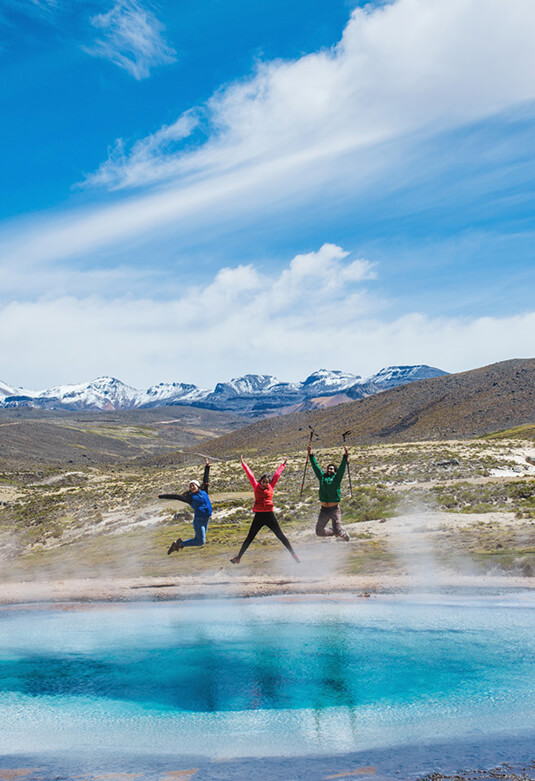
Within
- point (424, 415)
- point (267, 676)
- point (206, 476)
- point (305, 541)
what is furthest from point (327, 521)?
point (424, 415)

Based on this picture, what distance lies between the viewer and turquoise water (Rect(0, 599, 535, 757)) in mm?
11570

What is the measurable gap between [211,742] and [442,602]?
437 inches

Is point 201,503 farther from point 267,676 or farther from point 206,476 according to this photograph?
point 267,676

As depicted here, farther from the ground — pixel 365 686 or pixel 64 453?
pixel 64 453

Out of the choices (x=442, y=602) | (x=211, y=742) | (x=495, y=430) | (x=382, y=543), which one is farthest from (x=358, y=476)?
(x=495, y=430)

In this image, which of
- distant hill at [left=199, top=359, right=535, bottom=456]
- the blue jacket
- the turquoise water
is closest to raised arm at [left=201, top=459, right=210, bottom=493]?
the blue jacket

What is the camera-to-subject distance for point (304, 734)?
37.5ft

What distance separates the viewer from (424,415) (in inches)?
4653

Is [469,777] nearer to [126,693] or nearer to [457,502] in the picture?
[126,693]

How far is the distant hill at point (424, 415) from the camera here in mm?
100938

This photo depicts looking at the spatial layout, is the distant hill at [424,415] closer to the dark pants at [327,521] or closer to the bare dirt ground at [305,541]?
the bare dirt ground at [305,541]

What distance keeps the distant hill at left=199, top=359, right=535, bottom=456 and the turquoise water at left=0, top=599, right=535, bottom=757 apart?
74.6 metres

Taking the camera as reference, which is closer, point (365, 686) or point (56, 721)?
point (56, 721)

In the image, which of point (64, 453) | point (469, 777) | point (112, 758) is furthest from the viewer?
point (64, 453)
